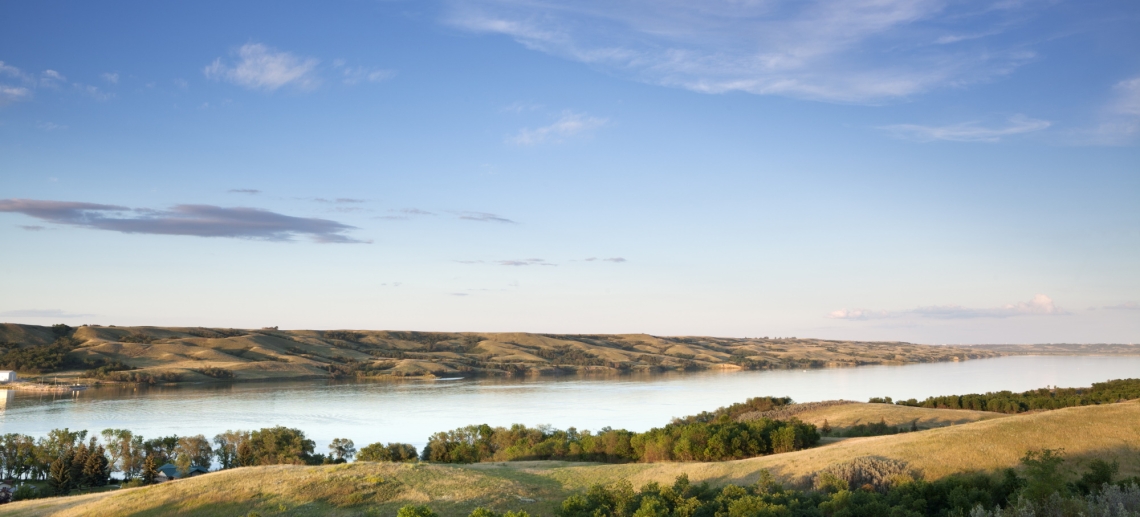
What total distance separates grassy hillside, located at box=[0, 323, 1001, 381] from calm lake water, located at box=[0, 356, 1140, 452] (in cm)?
1507

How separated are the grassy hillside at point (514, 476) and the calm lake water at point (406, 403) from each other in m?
29.6

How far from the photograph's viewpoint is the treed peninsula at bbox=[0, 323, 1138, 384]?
113250mm

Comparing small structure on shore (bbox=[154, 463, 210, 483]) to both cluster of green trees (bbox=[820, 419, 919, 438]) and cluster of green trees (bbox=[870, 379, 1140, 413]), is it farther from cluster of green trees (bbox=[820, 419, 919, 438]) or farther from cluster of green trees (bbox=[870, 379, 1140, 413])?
cluster of green trees (bbox=[870, 379, 1140, 413])

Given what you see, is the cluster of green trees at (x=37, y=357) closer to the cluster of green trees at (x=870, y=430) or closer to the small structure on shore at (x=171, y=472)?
the small structure on shore at (x=171, y=472)

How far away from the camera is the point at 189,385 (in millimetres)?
104500

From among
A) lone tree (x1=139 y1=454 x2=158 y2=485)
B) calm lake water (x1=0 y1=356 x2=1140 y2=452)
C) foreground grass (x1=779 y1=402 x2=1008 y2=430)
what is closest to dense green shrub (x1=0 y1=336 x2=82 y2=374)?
calm lake water (x1=0 y1=356 x2=1140 y2=452)

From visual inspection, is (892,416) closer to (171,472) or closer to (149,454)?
(171,472)

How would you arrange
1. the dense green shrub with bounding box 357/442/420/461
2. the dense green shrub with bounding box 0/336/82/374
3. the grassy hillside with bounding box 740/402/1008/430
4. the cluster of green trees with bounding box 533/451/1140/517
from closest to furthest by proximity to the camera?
1. the cluster of green trees with bounding box 533/451/1140/517
2. the grassy hillside with bounding box 740/402/1008/430
3. the dense green shrub with bounding box 357/442/420/461
4. the dense green shrub with bounding box 0/336/82/374

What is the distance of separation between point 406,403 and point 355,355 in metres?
73.0

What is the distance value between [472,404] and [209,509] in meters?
59.1

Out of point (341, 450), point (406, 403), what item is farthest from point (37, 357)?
point (341, 450)

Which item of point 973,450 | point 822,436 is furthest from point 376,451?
point 973,450

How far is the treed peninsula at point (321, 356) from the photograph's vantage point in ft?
372

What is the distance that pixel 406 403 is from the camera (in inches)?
3216
